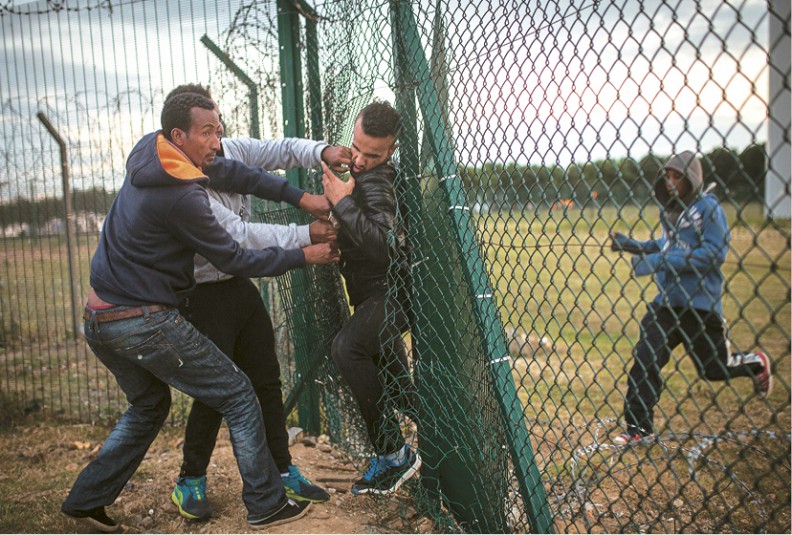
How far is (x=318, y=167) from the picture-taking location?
3.77 m

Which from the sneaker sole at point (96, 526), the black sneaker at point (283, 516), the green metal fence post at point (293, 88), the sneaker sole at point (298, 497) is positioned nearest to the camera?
the black sneaker at point (283, 516)

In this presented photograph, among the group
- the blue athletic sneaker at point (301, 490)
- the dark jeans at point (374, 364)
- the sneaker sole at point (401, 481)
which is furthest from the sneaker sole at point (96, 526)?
the dark jeans at point (374, 364)

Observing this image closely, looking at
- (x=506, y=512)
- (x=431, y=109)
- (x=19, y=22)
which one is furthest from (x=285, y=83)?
(x=506, y=512)

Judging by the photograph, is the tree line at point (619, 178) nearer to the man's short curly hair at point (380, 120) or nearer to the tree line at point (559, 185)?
the tree line at point (559, 185)

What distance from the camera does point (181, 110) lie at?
2967 millimetres

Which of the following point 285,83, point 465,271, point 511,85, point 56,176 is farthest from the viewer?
point 56,176

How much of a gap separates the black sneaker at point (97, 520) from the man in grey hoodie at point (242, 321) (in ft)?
0.98

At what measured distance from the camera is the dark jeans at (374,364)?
10.5 feet

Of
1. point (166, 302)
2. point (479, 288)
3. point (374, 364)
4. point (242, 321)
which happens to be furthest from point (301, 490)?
point (479, 288)

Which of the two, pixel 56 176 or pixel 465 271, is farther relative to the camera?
pixel 56 176

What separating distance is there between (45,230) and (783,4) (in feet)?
Result: 19.1

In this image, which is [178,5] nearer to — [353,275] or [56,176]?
[56,176]

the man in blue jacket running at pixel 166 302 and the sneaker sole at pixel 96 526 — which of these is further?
the sneaker sole at pixel 96 526

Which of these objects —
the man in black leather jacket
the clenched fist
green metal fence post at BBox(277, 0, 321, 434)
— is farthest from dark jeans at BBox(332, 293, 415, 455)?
green metal fence post at BBox(277, 0, 321, 434)
